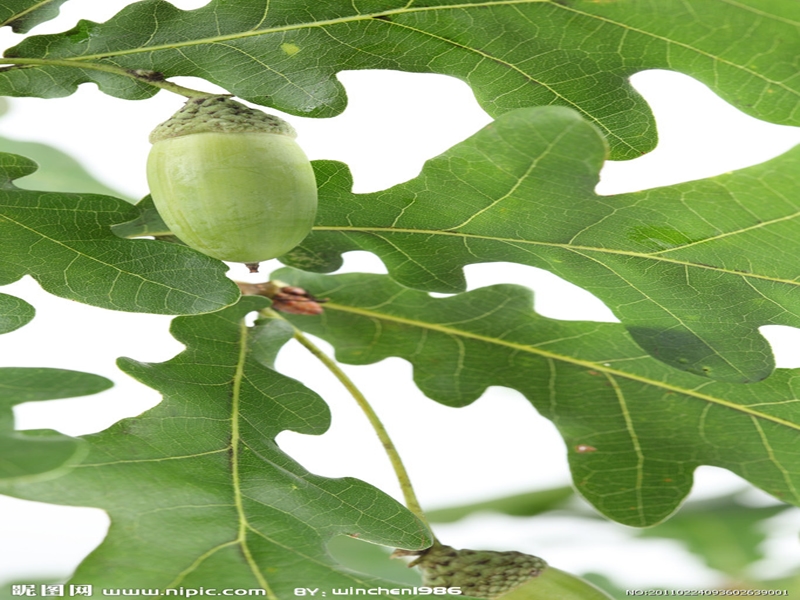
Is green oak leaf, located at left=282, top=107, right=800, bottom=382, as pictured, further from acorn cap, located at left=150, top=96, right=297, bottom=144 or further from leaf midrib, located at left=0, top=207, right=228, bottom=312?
leaf midrib, located at left=0, top=207, right=228, bottom=312

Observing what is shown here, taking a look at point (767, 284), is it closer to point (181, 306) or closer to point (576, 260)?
point (576, 260)

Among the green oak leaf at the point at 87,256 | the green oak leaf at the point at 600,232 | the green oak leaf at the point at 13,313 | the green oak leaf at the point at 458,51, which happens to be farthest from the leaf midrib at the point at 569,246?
the green oak leaf at the point at 13,313

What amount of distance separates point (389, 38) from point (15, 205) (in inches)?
21.2

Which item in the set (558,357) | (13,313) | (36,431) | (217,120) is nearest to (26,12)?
(217,120)

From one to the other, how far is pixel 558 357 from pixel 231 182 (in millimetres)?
690

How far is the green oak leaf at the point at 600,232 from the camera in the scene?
1033 millimetres

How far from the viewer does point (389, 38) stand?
3.61ft

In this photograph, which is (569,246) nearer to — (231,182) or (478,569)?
(231,182)

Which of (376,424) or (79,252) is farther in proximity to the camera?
(376,424)

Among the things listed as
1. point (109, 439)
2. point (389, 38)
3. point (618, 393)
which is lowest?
point (109, 439)

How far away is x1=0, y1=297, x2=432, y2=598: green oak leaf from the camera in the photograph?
103 cm

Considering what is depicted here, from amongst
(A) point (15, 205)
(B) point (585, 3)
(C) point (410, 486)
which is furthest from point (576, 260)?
(A) point (15, 205)

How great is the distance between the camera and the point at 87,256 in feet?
4.05

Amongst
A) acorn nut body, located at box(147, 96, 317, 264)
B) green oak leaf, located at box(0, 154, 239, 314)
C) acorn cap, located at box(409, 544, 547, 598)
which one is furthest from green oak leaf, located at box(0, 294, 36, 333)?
acorn cap, located at box(409, 544, 547, 598)
